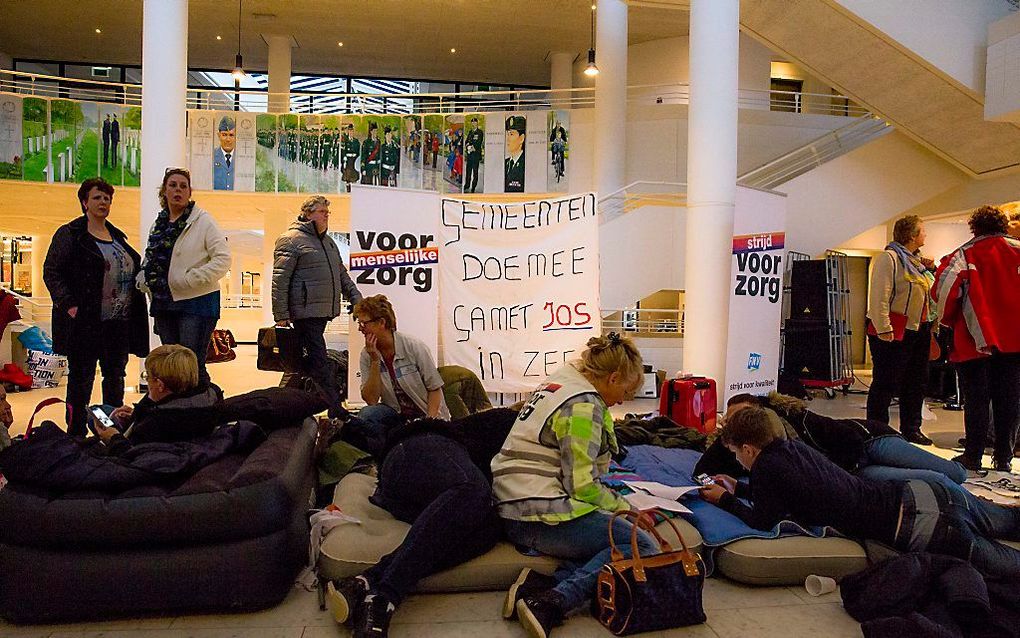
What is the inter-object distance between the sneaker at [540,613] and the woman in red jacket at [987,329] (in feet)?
13.4

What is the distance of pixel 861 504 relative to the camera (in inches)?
130

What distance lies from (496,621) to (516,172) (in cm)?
1314

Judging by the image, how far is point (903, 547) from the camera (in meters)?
3.26

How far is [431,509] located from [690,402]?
4.07 meters

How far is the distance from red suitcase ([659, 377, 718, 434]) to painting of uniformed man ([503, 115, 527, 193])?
30.7 ft

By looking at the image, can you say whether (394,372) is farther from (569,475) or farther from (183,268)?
(569,475)

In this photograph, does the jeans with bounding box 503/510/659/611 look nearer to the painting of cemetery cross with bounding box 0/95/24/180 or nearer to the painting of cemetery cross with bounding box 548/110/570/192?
the painting of cemetery cross with bounding box 548/110/570/192

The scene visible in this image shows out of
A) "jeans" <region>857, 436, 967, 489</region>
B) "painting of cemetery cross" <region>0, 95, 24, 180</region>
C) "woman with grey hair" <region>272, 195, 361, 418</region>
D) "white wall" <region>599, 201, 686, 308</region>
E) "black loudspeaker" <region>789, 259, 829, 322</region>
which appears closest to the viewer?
"jeans" <region>857, 436, 967, 489</region>

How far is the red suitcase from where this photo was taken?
6.57 metres

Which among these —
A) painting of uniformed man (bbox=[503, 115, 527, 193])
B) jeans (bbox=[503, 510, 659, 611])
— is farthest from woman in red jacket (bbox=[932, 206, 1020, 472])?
painting of uniformed man (bbox=[503, 115, 527, 193])

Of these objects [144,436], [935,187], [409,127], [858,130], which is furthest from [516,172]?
[144,436]

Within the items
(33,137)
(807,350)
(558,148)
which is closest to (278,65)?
(33,137)

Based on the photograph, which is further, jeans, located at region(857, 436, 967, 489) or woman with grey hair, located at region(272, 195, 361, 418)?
woman with grey hair, located at region(272, 195, 361, 418)

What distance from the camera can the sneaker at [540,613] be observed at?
2.71 metres
